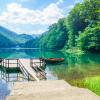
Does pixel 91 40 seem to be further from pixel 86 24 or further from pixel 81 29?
pixel 81 29

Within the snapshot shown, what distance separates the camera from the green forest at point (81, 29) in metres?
75.9

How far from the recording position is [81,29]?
299ft

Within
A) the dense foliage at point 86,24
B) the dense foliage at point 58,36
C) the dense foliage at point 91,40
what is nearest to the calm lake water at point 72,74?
the dense foliage at point 86,24

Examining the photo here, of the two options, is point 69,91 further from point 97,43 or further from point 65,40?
point 65,40

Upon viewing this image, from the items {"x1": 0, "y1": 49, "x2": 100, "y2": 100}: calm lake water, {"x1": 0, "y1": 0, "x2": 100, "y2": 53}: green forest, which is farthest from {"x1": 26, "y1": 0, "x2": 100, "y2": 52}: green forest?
{"x1": 0, "y1": 49, "x2": 100, "y2": 100}: calm lake water

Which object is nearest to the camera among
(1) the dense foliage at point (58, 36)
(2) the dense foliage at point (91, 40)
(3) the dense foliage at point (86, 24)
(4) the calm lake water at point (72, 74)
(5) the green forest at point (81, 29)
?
(4) the calm lake water at point (72, 74)

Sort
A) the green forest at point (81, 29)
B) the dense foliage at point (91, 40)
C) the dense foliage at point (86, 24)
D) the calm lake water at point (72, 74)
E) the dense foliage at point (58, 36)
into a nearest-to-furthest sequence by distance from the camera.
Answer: the calm lake water at point (72, 74), the dense foliage at point (91, 40), the dense foliage at point (86, 24), the green forest at point (81, 29), the dense foliage at point (58, 36)

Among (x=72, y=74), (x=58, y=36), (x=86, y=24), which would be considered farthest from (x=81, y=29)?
(x=72, y=74)

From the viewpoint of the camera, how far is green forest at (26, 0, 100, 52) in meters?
75.9

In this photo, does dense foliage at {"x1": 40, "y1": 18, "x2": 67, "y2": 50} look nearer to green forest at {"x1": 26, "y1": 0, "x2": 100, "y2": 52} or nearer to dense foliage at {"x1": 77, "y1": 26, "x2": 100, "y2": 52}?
green forest at {"x1": 26, "y1": 0, "x2": 100, "y2": 52}

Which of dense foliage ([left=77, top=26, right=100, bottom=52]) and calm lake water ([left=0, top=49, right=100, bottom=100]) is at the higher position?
dense foliage ([left=77, top=26, right=100, bottom=52])

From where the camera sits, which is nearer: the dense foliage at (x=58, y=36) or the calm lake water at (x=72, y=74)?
the calm lake water at (x=72, y=74)

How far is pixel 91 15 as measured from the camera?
260 ft

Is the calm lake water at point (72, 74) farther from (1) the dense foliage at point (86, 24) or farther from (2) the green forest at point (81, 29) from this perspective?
(1) the dense foliage at point (86, 24)
